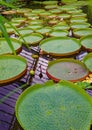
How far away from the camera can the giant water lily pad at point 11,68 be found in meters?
2.45

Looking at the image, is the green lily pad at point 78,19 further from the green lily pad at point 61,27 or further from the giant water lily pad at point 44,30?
the giant water lily pad at point 44,30

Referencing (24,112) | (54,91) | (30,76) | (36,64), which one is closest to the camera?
(24,112)

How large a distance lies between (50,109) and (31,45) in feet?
6.03

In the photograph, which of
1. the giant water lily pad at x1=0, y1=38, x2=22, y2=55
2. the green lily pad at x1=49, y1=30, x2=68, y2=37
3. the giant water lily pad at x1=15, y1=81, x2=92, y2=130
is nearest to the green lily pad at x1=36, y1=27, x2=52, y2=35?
the green lily pad at x1=49, y1=30, x2=68, y2=37

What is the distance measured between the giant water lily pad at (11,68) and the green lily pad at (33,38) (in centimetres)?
75

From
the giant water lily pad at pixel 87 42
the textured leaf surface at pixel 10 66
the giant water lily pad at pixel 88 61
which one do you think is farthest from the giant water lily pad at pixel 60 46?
the textured leaf surface at pixel 10 66

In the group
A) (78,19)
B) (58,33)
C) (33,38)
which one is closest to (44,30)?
(58,33)

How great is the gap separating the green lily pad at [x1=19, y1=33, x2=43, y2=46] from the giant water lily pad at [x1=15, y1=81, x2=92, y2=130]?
146 cm

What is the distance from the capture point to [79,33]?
385 centimetres

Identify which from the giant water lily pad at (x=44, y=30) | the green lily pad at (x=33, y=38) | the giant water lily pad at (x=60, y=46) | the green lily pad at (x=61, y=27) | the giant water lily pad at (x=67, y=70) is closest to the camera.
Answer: the giant water lily pad at (x=67, y=70)

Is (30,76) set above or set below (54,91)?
below

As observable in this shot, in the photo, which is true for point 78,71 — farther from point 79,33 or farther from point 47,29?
point 47,29

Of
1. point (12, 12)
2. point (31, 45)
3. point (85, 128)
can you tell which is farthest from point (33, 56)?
point (12, 12)

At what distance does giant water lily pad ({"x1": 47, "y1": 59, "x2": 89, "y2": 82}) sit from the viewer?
8.01 ft
